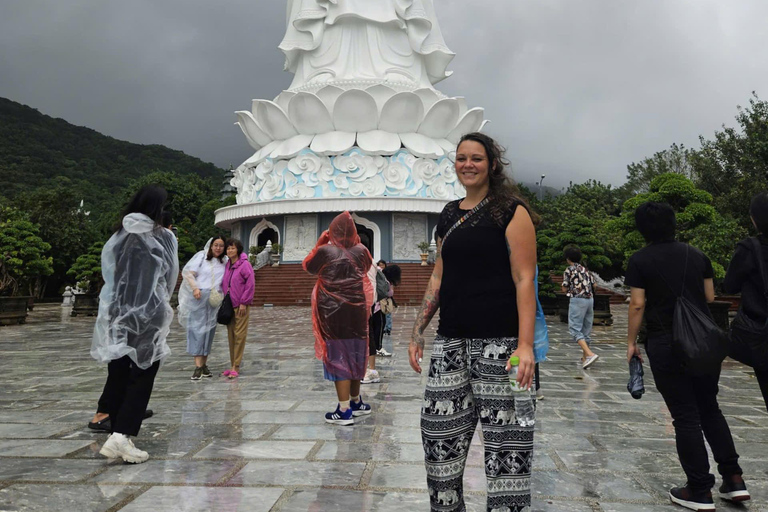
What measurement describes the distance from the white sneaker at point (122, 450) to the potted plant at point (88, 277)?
42.0 feet

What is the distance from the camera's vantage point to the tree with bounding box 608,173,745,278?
34.8 feet

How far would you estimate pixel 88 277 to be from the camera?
1530 centimetres

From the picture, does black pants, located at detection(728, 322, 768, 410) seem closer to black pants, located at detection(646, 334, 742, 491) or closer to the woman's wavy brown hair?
black pants, located at detection(646, 334, 742, 491)

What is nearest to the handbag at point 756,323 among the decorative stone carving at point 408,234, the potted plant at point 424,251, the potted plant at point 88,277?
the potted plant at point 88,277

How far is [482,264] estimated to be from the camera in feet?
6.94

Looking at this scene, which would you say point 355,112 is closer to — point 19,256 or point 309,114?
point 309,114

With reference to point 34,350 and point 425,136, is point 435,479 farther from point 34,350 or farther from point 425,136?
point 425,136

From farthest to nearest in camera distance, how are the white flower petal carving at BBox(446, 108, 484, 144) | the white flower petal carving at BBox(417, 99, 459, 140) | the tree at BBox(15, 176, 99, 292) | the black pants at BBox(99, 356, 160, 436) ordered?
the tree at BBox(15, 176, 99, 292) < the white flower petal carving at BBox(446, 108, 484, 144) < the white flower petal carving at BBox(417, 99, 459, 140) < the black pants at BBox(99, 356, 160, 436)

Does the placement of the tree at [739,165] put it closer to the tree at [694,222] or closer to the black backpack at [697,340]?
the tree at [694,222]

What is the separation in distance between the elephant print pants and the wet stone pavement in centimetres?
63

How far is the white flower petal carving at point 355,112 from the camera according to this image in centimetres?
2153

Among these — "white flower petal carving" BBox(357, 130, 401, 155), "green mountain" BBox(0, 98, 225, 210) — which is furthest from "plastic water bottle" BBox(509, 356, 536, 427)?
"green mountain" BBox(0, 98, 225, 210)

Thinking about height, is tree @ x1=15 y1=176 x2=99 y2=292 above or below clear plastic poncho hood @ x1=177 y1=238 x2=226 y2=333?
above

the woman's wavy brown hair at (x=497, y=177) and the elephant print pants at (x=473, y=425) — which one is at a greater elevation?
the woman's wavy brown hair at (x=497, y=177)
